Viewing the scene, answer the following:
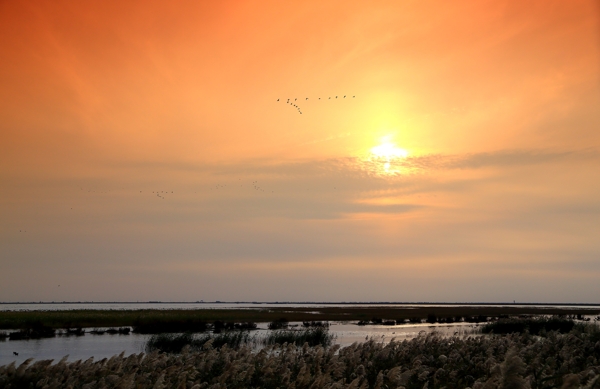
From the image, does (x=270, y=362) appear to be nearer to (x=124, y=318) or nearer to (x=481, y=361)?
(x=481, y=361)

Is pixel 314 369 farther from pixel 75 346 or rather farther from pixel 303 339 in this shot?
pixel 75 346

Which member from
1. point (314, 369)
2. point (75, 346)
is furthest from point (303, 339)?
point (314, 369)

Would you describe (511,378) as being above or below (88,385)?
above

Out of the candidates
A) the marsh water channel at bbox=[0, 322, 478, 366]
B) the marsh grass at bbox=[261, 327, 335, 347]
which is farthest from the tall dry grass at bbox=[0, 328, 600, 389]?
the marsh grass at bbox=[261, 327, 335, 347]

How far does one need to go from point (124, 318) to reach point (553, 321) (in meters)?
49.9

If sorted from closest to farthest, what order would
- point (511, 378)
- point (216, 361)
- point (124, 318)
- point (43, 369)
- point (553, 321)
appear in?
point (511, 378) → point (43, 369) → point (216, 361) → point (553, 321) → point (124, 318)

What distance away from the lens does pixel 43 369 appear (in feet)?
51.0

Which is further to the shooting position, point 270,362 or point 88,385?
point 270,362

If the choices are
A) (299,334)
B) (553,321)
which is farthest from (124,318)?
(553,321)

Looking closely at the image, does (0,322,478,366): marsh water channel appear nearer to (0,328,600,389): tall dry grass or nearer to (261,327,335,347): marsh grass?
(261,327,335,347): marsh grass

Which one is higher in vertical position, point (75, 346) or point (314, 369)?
point (314, 369)

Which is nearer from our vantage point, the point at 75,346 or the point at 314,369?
the point at 314,369

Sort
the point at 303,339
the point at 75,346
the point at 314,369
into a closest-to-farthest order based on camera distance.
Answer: the point at 314,369 < the point at 75,346 < the point at 303,339

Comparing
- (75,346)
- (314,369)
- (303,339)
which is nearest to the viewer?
(314,369)
